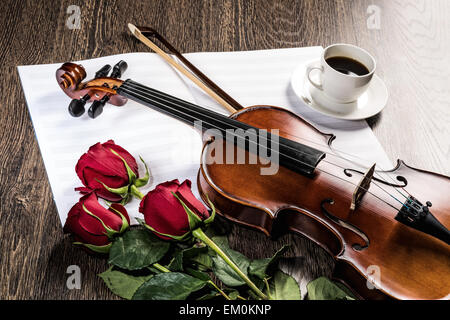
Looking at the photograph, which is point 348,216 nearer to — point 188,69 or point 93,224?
point 93,224

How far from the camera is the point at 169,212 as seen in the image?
1.92ft

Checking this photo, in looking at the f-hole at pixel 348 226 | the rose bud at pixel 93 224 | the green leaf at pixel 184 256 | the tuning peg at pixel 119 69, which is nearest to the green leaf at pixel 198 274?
the green leaf at pixel 184 256

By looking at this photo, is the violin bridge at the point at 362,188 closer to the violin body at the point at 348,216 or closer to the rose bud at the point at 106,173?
the violin body at the point at 348,216

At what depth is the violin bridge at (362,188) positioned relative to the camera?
680mm

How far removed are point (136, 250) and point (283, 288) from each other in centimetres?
22

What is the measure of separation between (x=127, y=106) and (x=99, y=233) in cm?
41

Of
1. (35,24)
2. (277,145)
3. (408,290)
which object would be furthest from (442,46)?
(35,24)

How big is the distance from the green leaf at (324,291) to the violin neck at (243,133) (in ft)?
0.64

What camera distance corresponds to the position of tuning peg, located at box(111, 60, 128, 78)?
941mm

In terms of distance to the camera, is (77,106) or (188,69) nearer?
(77,106)

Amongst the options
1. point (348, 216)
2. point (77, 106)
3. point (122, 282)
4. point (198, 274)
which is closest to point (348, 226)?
point (348, 216)

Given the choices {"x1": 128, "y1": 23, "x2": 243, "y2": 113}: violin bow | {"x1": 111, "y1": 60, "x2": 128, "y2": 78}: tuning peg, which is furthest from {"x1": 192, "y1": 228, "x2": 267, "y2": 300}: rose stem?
{"x1": 111, "y1": 60, "x2": 128, "y2": 78}: tuning peg

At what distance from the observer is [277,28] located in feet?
3.73

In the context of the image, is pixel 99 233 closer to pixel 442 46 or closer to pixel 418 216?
pixel 418 216
